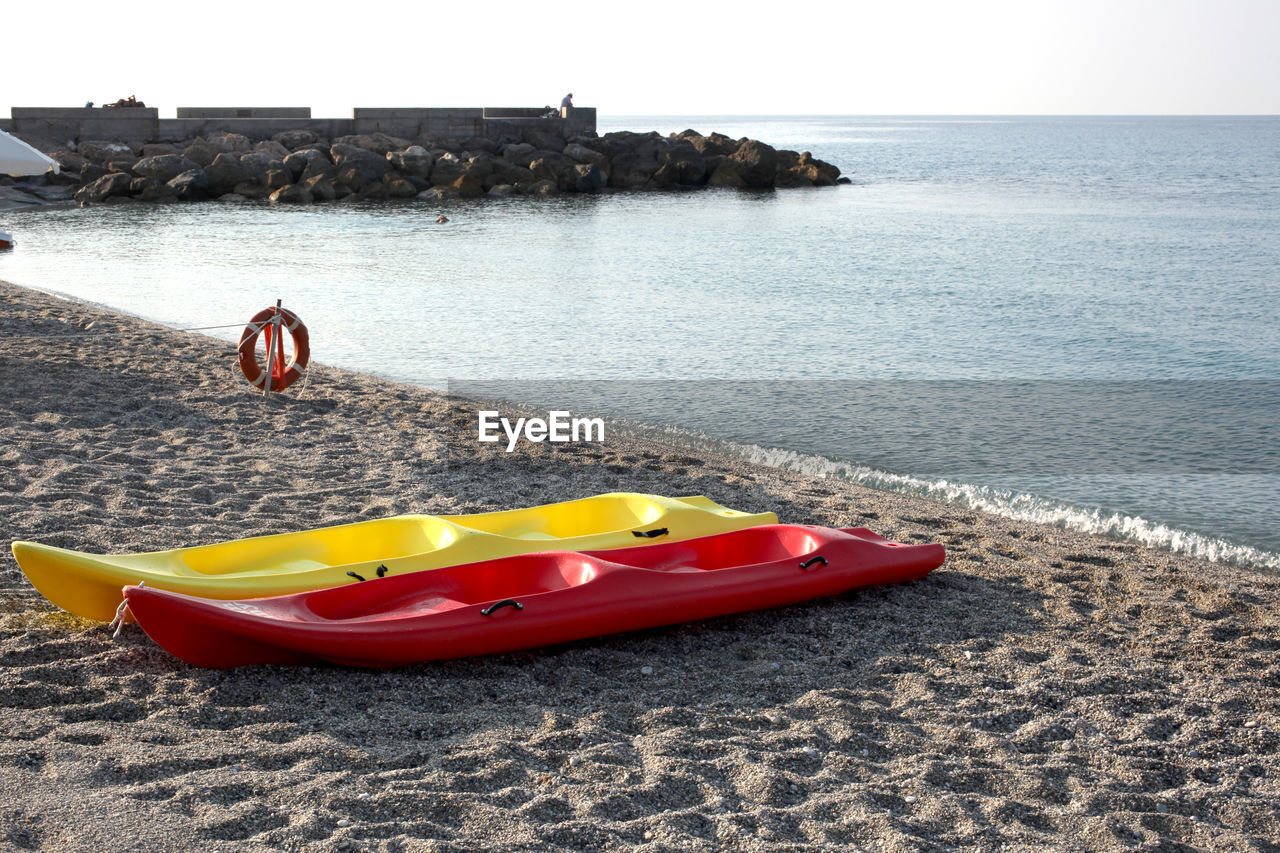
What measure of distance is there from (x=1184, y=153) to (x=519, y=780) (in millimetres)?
73227

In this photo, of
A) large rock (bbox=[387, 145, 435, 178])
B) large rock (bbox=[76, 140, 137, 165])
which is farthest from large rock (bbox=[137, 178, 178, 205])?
large rock (bbox=[387, 145, 435, 178])

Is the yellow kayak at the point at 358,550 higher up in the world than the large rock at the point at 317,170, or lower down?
lower down

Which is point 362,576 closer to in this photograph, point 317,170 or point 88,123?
point 317,170

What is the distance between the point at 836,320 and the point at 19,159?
894cm

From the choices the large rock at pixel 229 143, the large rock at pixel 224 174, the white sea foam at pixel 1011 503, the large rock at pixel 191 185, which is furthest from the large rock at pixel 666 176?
the white sea foam at pixel 1011 503

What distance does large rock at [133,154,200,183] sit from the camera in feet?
93.6

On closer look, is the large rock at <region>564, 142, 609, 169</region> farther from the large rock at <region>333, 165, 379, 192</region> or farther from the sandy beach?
the sandy beach

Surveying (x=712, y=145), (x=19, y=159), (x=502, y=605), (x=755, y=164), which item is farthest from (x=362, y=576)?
(x=712, y=145)

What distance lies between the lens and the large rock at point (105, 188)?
27328mm

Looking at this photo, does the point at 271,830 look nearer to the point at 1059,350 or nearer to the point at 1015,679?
the point at 1015,679

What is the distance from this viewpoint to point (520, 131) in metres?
35.0

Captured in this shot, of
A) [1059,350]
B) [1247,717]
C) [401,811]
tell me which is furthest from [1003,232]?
[401,811]

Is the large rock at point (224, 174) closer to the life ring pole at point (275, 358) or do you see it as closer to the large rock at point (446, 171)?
the large rock at point (446, 171)

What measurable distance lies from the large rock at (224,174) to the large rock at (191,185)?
9.0 inches
